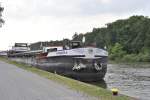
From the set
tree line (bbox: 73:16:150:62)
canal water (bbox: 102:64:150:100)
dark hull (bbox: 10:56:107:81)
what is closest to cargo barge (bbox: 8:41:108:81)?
dark hull (bbox: 10:56:107:81)

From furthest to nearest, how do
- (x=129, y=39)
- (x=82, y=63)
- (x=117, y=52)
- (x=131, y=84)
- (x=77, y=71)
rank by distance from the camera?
1. (x=129, y=39)
2. (x=117, y=52)
3. (x=77, y=71)
4. (x=82, y=63)
5. (x=131, y=84)

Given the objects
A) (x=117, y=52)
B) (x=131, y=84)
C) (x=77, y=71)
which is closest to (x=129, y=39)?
(x=117, y=52)

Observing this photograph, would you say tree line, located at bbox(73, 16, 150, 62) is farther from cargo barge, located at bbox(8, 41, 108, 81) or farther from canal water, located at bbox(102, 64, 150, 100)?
cargo barge, located at bbox(8, 41, 108, 81)

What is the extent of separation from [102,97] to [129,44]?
111 metres

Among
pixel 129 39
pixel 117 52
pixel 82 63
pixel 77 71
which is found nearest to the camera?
pixel 82 63

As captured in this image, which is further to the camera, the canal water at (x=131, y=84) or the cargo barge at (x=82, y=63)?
the cargo barge at (x=82, y=63)

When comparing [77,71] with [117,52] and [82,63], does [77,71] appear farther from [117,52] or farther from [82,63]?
[117,52]

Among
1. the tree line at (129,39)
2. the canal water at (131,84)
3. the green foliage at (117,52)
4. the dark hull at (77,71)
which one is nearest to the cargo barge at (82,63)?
the dark hull at (77,71)

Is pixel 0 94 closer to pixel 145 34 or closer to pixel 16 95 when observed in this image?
pixel 16 95

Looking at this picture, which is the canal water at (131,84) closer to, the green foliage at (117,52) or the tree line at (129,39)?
the tree line at (129,39)

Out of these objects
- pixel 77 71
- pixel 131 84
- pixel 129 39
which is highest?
pixel 129 39

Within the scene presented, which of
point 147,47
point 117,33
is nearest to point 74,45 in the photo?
point 147,47

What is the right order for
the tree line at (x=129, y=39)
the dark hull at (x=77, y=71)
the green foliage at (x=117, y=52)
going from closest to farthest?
the dark hull at (x=77, y=71) → the tree line at (x=129, y=39) → the green foliage at (x=117, y=52)

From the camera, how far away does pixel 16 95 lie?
16250 mm
